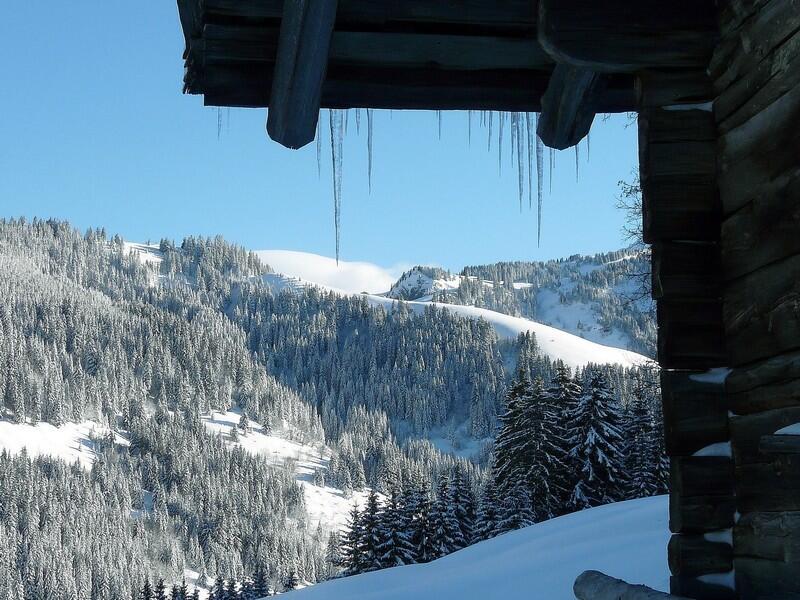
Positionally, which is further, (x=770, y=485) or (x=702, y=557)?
(x=702, y=557)

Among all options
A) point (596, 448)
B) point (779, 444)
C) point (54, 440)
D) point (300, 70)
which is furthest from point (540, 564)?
point (54, 440)

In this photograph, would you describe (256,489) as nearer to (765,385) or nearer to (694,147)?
(694,147)

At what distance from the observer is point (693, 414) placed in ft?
11.5

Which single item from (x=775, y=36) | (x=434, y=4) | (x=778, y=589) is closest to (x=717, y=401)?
(x=778, y=589)

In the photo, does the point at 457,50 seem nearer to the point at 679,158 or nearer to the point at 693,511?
the point at 679,158

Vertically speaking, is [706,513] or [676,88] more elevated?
[676,88]

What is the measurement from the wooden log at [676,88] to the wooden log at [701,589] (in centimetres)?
190

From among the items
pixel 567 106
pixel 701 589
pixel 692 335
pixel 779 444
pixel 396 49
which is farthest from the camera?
pixel 567 106

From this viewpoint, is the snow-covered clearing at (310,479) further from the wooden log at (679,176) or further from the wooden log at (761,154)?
the wooden log at (761,154)

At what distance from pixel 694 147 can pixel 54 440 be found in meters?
186

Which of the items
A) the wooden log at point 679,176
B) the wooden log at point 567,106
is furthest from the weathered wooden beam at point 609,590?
the wooden log at point 567,106

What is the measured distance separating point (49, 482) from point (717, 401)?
155 metres

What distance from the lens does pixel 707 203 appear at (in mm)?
3602

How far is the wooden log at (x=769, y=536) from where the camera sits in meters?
3.03
